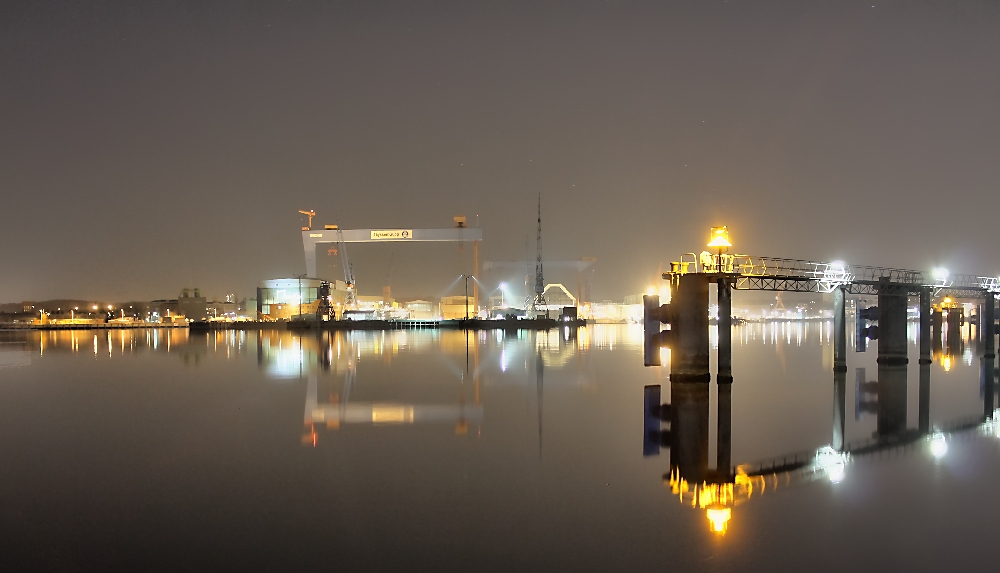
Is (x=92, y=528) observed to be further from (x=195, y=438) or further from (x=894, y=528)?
(x=894, y=528)

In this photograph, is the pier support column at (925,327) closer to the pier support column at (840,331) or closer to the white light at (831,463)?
the pier support column at (840,331)

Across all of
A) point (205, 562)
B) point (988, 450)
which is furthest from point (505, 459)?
point (988, 450)

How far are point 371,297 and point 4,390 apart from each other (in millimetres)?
99050

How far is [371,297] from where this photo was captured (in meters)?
116

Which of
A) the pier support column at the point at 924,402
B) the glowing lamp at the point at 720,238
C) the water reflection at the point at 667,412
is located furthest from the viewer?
the glowing lamp at the point at 720,238

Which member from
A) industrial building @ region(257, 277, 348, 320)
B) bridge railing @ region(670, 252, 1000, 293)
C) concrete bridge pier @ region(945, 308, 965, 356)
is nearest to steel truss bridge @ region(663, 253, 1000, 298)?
bridge railing @ region(670, 252, 1000, 293)

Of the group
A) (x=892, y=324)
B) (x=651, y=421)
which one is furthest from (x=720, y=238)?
(x=892, y=324)

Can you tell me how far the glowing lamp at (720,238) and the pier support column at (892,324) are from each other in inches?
294

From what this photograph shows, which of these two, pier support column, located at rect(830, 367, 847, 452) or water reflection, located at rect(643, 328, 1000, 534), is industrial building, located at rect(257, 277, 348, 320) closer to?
pier support column, located at rect(830, 367, 847, 452)

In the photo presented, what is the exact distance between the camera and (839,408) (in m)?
13.7

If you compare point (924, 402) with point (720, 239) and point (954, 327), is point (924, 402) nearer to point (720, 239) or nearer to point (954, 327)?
point (720, 239)

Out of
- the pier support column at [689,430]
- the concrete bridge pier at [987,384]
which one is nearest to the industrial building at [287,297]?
the concrete bridge pier at [987,384]

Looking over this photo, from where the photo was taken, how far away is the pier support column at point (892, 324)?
2102 cm

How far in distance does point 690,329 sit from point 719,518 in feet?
32.3
